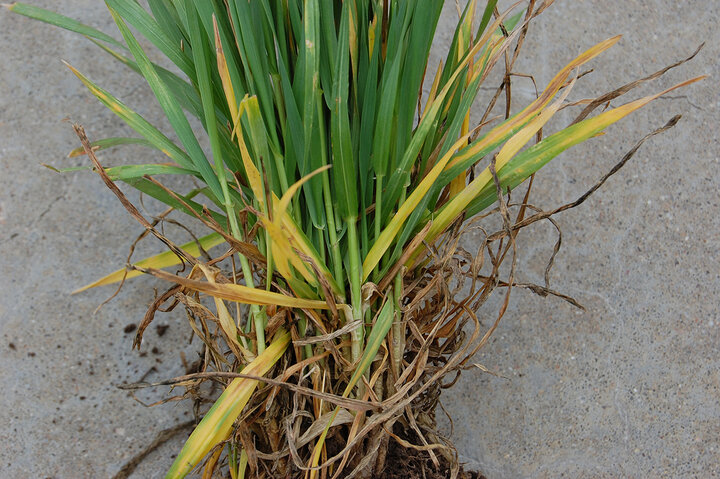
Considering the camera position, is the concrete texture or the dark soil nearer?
the dark soil

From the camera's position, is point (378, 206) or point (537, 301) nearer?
point (378, 206)

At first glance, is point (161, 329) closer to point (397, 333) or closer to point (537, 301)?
point (397, 333)

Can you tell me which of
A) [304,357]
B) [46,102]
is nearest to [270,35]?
[304,357]

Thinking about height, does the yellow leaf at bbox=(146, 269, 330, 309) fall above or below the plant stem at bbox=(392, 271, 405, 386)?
above

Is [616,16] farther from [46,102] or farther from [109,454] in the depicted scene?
[109,454]

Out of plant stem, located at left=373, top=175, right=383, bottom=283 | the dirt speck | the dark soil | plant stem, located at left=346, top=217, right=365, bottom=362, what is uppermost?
plant stem, located at left=373, top=175, right=383, bottom=283

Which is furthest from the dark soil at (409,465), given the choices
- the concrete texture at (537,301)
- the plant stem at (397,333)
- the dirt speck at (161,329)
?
the dirt speck at (161,329)

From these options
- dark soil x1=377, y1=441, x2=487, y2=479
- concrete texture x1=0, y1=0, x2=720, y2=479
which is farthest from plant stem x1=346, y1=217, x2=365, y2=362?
concrete texture x1=0, y1=0, x2=720, y2=479

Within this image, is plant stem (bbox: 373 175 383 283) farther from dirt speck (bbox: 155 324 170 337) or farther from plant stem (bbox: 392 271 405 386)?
dirt speck (bbox: 155 324 170 337)

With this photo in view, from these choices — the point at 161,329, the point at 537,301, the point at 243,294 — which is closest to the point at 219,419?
the point at 243,294
